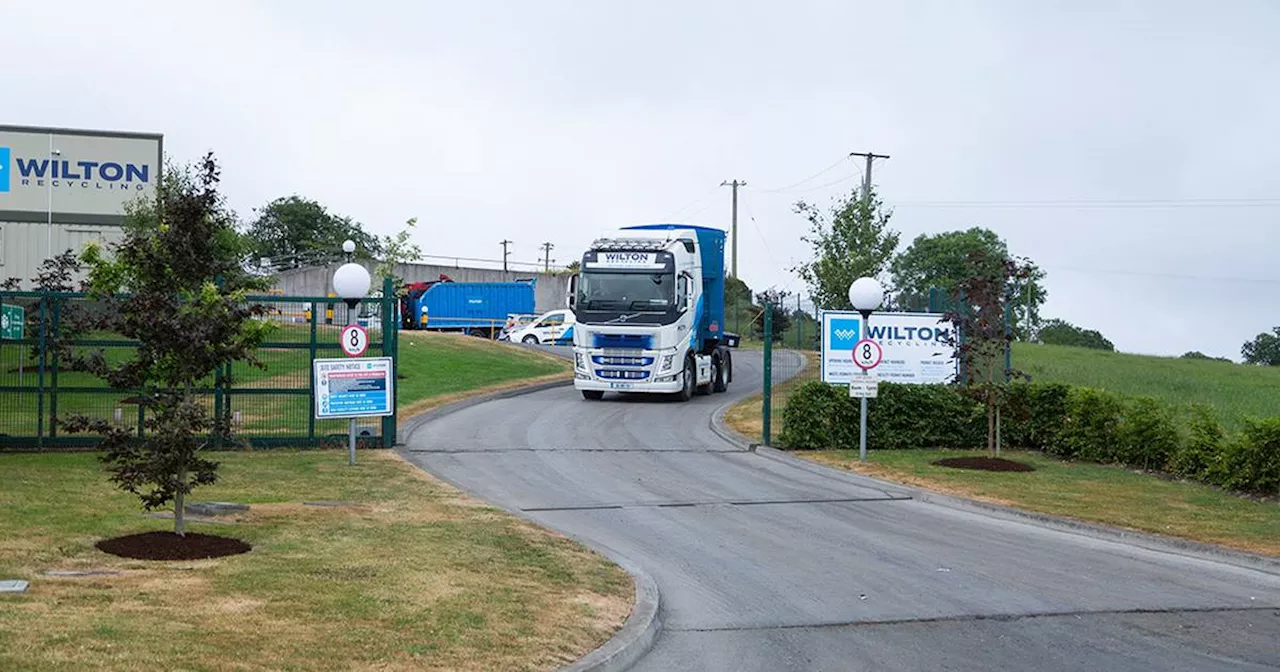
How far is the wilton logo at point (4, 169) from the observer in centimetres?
4188

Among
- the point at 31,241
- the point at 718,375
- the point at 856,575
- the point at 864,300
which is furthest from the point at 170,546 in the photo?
the point at 31,241

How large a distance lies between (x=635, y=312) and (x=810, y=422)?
24.6ft

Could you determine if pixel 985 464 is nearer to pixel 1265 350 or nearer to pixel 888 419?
pixel 888 419

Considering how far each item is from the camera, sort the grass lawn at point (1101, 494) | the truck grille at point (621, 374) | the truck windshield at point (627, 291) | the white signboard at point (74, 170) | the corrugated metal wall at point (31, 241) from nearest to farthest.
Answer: the grass lawn at point (1101, 494), the truck windshield at point (627, 291), the truck grille at point (621, 374), the corrugated metal wall at point (31, 241), the white signboard at point (74, 170)

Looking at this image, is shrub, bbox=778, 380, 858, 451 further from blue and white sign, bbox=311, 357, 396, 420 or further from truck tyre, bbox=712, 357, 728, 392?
truck tyre, bbox=712, 357, 728, 392

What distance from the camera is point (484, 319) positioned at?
6288cm

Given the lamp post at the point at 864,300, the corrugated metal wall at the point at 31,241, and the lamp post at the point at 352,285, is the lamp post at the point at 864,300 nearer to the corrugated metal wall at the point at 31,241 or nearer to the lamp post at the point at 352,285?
the lamp post at the point at 352,285

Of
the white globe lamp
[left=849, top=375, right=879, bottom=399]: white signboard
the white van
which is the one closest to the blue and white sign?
[left=849, top=375, right=879, bottom=399]: white signboard

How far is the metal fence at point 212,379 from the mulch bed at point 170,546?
7802mm

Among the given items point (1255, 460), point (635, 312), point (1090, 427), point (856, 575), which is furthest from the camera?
point (635, 312)

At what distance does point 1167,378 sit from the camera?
32.7 meters

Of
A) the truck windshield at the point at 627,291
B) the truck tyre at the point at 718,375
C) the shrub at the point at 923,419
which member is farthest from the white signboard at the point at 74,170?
the shrub at the point at 923,419

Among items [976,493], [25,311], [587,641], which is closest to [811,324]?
[976,493]

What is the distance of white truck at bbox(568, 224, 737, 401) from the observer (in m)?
29.2
